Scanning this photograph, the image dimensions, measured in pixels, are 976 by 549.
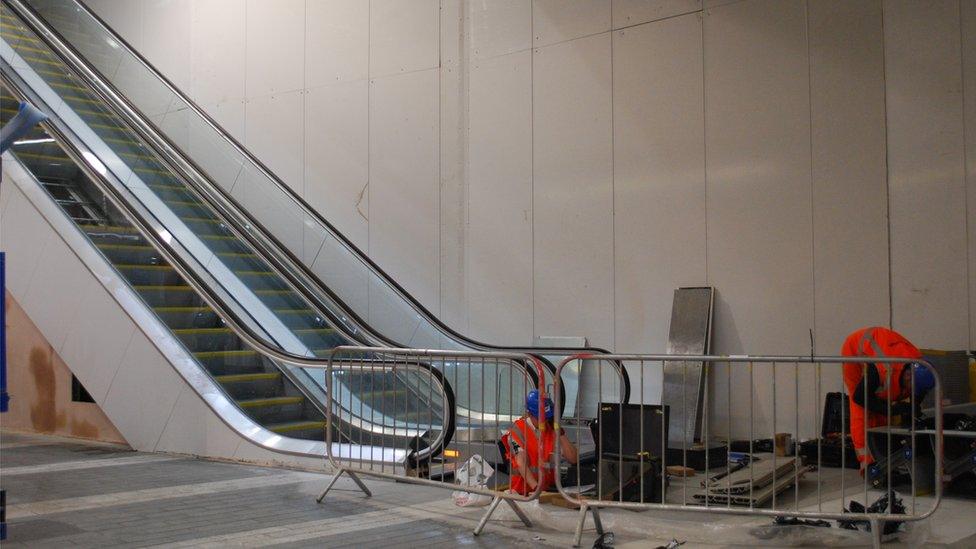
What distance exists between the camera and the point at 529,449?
244 inches

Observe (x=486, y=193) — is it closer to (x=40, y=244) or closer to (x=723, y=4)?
(x=723, y=4)

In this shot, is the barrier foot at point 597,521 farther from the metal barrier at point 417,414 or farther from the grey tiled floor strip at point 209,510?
the metal barrier at point 417,414

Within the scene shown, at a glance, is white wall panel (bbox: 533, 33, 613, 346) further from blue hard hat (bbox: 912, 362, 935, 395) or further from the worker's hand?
blue hard hat (bbox: 912, 362, 935, 395)

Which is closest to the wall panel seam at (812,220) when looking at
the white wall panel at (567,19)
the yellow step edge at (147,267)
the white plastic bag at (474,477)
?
the white wall panel at (567,19)

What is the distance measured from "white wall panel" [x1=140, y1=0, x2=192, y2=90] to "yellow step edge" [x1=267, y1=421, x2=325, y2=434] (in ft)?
27.6

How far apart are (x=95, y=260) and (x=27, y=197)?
4.09ft

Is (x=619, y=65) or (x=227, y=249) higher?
(x=619, y=65)

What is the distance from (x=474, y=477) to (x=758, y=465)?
84.8 inches

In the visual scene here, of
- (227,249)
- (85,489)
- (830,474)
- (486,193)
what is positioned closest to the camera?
(85,489)

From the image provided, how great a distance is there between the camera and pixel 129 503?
6.49 m

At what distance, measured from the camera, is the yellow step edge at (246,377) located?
28.3ft

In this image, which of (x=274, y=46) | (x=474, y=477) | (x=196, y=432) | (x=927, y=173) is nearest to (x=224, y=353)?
(x=196, y=432)

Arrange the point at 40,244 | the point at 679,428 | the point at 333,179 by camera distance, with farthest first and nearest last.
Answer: the point at 333,179
the point at 40,244
the point at 679,428

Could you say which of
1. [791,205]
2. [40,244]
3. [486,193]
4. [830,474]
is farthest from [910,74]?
[40,244]
